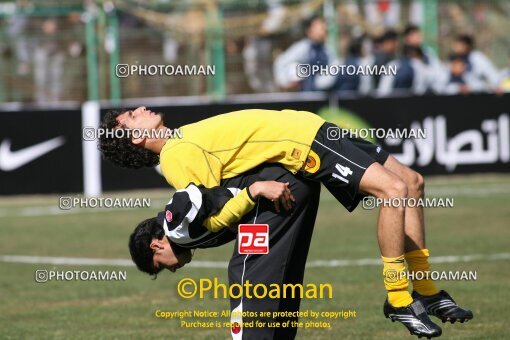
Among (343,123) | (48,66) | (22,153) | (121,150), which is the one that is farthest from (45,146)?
(121,150)

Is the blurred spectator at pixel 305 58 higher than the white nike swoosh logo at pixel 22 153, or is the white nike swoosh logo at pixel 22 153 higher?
the blurred spectator at pixel 305 58

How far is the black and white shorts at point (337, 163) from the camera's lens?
7.52 meters

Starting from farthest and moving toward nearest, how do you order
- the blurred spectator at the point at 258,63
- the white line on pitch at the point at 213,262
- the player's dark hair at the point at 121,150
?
1. the blurred spectator at the point at 258,63
2. the white line on pitch at the point at 213,262
3. the player's dark hair at the point at 121,150

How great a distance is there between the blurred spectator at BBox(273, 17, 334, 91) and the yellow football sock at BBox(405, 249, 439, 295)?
42.6 ft

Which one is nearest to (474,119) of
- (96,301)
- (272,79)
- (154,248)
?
(272,79)

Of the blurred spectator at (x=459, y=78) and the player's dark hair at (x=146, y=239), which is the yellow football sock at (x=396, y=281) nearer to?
the player's dark hair at (x=146, y=239)

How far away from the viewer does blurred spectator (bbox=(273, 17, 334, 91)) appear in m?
21.3

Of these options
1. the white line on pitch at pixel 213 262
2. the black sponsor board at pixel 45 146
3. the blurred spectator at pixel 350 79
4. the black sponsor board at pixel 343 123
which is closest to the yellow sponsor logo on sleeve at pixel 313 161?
the white line on pitch at pixel 213 262

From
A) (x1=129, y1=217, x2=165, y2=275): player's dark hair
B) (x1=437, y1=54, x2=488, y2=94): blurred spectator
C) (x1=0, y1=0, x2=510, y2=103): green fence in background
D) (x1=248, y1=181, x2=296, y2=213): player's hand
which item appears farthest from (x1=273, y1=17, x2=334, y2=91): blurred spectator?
(x1=248, y1=181, x2=296, y2=213): player's hand

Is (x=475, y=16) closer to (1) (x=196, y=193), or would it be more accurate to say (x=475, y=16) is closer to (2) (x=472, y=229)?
(2) (x=472, y=229)

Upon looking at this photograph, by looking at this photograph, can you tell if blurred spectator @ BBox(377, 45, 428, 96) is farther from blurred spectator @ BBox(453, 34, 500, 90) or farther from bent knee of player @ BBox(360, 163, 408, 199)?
bent knee of player @ BBox(360, 163, 408, 199)

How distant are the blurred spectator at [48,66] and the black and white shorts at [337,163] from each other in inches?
618

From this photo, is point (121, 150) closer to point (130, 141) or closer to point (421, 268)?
point (130, 141)

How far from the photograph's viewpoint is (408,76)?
71.6 feet
